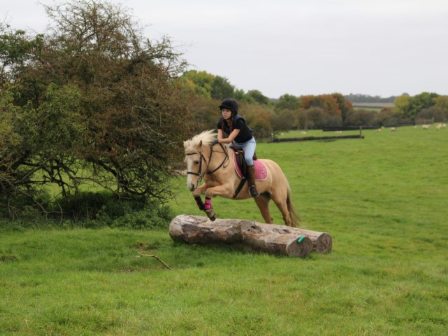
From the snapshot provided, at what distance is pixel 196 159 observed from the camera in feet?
33.9

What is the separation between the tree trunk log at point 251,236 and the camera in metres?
11.7

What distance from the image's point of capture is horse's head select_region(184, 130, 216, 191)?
10219mm

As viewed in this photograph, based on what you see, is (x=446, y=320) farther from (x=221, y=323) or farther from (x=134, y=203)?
(x=134, y=203)

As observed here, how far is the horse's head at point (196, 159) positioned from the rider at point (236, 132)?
38 centimetres

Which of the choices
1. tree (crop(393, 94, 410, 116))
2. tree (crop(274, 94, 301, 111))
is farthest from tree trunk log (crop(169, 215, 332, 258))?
tree (crop(393, 94, 410, 116))

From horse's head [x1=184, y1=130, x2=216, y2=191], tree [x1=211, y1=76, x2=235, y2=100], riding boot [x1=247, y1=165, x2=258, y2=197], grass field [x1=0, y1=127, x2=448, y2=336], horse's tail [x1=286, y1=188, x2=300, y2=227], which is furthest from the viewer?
tree [x1=211, y1=76, x2=235, y2=100]

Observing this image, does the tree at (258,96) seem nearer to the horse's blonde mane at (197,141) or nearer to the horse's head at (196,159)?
the horse's blonde mane at (197,141)

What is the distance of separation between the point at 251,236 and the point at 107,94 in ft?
25.2

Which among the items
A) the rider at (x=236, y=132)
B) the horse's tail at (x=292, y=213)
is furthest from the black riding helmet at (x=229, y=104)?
the horse's tail at (x=292, y=213)

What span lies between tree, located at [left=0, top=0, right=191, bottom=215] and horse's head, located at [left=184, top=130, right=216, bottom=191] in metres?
6.19

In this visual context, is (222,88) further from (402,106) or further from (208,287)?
(208,287)

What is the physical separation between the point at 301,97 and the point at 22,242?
433 ft

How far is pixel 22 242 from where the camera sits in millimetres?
13078

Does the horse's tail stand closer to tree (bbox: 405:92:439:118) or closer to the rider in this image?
the rider
